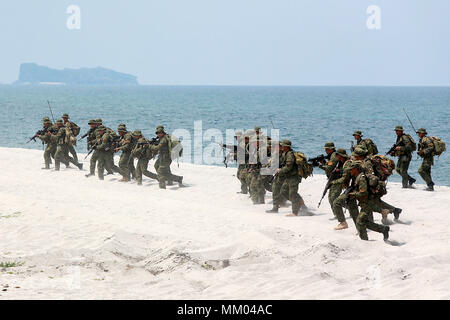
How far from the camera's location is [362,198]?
1214 cm

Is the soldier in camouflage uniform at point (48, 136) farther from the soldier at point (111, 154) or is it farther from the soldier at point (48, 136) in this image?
the soldier at point (111, 154)

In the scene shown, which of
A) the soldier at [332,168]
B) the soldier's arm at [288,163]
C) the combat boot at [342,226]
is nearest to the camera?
the combat boot at [342,226]

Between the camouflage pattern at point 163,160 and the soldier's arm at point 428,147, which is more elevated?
the soldier's arm at point 428,147

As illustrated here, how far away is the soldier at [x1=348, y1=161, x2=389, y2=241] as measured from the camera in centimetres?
1206

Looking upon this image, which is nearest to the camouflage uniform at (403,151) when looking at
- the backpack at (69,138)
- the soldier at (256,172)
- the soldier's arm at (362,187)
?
the soldier at (256,172)

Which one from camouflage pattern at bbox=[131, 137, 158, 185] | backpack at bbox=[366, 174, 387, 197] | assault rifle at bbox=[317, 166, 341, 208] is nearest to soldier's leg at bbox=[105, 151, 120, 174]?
camouflage pattern at bbox=[131, 137, 158, 185]

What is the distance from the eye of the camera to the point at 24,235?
13305 mm

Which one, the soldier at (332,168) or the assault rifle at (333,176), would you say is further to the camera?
the soldier at (332,168)

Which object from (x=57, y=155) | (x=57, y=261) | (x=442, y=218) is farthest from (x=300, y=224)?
(x=57, y=155)

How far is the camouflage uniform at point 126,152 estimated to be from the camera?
20.7 meters

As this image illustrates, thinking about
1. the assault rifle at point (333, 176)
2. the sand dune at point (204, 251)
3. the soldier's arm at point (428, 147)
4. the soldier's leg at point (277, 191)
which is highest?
the soldier's arm at point (428, 147)

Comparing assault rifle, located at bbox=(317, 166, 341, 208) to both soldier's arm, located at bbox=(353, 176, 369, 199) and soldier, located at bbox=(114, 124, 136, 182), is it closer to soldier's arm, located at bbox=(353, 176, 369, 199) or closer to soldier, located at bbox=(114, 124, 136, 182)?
soldier's arm, located at bbox=(353, 176, 369, 199)
